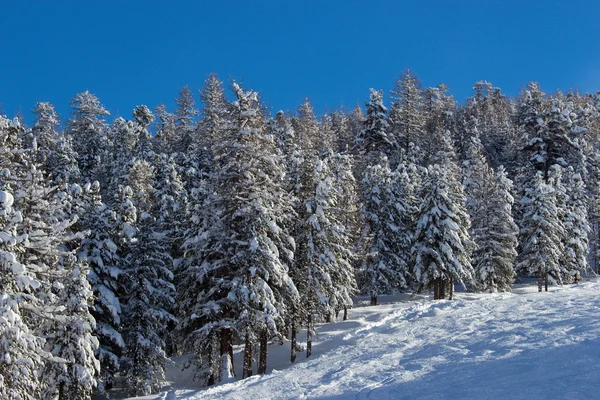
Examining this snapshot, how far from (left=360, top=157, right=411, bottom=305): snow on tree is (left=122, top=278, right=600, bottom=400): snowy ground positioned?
1660 cm

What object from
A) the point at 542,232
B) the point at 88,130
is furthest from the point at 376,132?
the point at 88,130

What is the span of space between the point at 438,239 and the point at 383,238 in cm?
496

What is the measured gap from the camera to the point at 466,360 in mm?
14789

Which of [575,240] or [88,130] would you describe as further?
[88,130]

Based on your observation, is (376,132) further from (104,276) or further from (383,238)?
(104,276)

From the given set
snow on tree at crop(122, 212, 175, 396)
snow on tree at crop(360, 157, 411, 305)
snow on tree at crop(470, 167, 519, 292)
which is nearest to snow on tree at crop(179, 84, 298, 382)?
snow on tree at crop(122, 212, 175, 396)

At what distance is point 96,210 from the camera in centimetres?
2677

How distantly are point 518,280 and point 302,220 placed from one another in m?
45.1

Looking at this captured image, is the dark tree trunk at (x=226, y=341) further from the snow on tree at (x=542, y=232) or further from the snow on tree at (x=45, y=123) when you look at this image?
the snow on tree at (x=45, y=123)

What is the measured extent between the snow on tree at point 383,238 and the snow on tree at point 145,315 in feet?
61.0

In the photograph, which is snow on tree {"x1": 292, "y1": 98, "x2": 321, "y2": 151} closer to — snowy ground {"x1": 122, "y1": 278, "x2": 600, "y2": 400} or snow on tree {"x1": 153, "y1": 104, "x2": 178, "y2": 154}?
snow on tree {"x1": 153, "y1": 104, "x2": 178, "y2": 154}

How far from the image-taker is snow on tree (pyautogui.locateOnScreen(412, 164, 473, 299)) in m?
38.9

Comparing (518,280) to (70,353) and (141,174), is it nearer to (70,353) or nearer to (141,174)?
(141,174)

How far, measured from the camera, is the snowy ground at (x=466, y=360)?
457 inches
